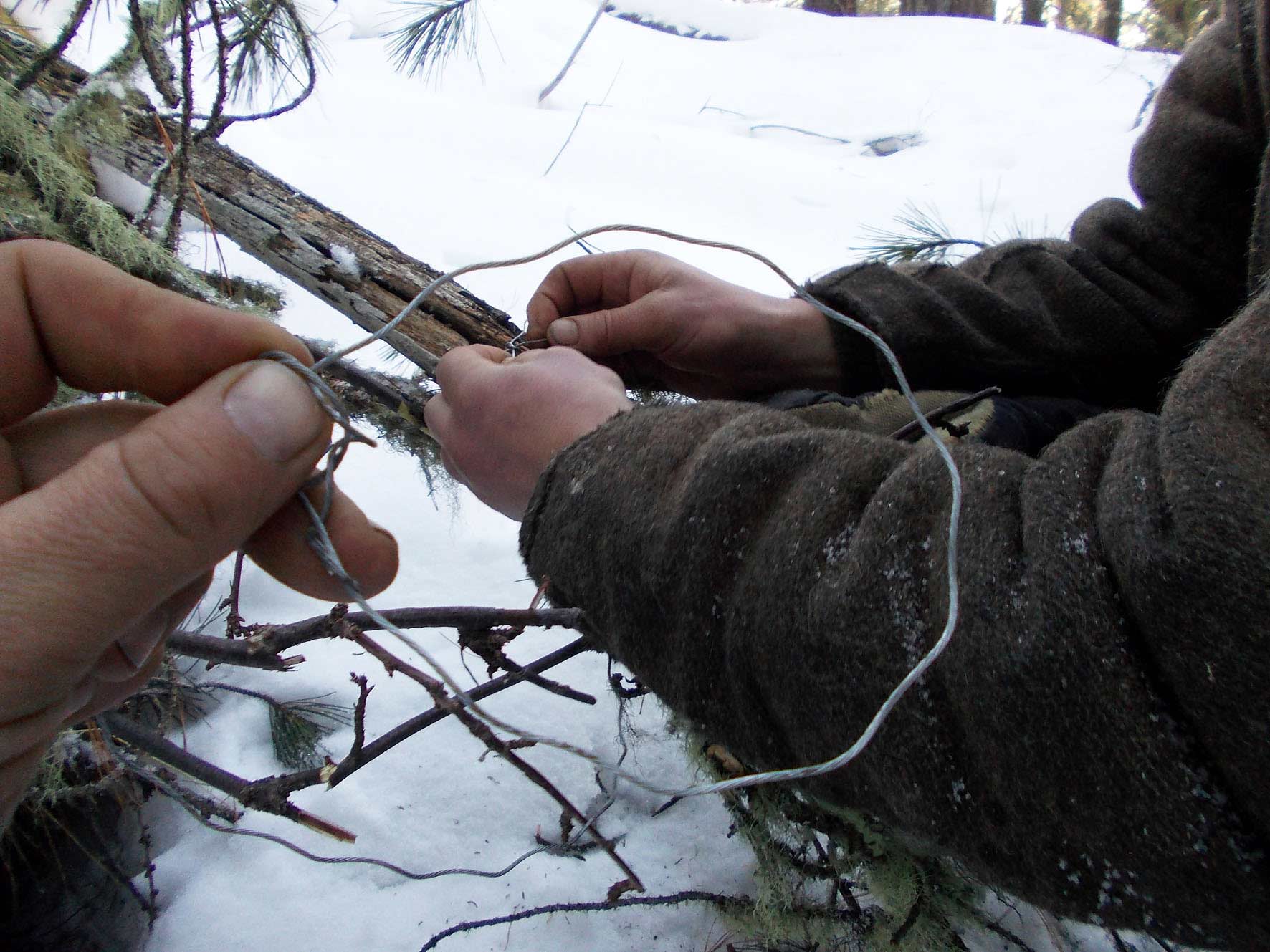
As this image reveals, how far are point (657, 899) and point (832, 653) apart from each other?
59 centimetres

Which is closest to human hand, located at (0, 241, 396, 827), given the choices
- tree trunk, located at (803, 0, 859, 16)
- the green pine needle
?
the green pine needle

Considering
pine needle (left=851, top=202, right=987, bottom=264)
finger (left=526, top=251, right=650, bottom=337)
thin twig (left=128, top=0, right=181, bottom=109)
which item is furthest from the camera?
pine needle (left=851, top=202, right=987, bottom=264)

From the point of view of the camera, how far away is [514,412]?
79 cm

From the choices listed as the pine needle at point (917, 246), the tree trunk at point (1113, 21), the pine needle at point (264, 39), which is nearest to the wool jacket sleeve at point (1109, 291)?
the pine needle at point (917, 246)

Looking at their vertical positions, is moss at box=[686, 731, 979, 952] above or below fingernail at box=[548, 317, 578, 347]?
below

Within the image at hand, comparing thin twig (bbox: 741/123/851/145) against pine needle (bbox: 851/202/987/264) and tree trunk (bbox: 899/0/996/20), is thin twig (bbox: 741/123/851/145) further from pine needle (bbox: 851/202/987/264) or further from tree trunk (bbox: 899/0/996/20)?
tree trunk (bbox: 899/0/996/20)

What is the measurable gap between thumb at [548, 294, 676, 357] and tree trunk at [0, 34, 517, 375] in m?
0.15

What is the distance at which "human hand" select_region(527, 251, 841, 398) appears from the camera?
3.15 feet

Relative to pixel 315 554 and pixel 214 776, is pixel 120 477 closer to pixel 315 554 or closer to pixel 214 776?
pixel 315 554

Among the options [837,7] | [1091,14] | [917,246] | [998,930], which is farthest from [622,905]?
[1091,14]

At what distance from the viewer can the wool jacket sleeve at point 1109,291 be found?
3.19 ft

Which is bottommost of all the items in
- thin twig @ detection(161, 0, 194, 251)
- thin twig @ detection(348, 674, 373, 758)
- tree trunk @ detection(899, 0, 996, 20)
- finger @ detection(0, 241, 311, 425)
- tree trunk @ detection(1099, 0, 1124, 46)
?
thin twig @ detection(348, 674, 373, 758)

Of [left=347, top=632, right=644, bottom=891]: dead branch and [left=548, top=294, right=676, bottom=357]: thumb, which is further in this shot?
[left=548, top=294, right=676, bottom=357]: thumb

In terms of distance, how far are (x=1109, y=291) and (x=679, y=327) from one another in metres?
0.64
